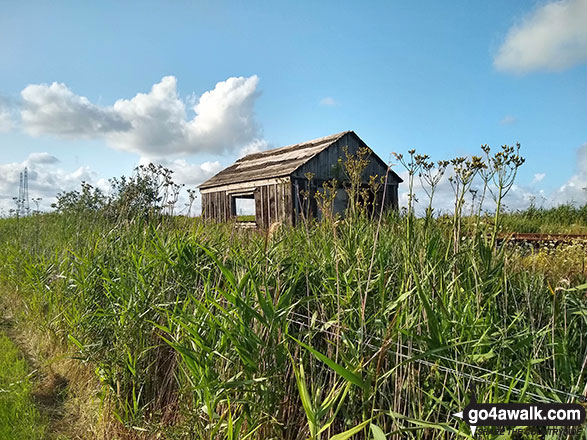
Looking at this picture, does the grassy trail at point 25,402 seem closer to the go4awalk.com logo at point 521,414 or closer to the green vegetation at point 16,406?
the green vegetation at point 16,406

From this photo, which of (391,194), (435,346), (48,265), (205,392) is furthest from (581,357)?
(391,194)

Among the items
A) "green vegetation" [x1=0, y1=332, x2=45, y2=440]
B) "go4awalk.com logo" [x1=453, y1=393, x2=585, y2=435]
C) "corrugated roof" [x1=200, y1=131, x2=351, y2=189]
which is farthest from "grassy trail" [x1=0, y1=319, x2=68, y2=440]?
"corrugated roof" [x1=200, y1=131, x2=351, y2=189]

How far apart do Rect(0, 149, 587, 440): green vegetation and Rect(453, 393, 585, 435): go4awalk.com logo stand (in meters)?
0.06

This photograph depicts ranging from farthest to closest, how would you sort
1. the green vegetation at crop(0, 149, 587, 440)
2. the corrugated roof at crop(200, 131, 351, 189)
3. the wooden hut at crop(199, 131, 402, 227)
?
the corrugated roof at crop(200, 131, 351, 189)
the wooden hut at crop(199, 131, 402, 227)
the green vegetation at crop(0, 149, 587, 440)

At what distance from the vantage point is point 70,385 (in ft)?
12.1

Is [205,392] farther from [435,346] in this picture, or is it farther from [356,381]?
[435,346]

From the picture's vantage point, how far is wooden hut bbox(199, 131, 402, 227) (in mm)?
12516

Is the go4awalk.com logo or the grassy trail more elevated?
the go4awalk.com logo

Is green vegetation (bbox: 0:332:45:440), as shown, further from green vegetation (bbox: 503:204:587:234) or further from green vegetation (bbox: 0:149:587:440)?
green vegetation (bbox: 503:204:587:234)

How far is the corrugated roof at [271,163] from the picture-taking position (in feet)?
42.3

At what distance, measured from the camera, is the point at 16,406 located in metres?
3.25

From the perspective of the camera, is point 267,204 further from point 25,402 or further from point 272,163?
point 25,402

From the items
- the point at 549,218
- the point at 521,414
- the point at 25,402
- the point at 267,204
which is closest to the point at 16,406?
the point at 25,402

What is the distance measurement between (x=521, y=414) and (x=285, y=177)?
10.9 meters
